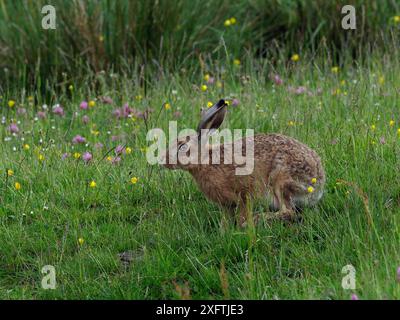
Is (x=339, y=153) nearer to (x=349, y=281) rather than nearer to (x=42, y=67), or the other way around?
(x=349, y=281)

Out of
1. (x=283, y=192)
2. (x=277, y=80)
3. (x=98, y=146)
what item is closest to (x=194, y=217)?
(x=283, y=192)

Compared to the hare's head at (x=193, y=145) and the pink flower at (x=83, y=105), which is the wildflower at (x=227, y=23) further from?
the hare's head at (x=193, y=145)

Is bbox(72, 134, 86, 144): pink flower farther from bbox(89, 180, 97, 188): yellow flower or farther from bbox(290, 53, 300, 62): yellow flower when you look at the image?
bbox(290, 53, 300, 62): yellow flower

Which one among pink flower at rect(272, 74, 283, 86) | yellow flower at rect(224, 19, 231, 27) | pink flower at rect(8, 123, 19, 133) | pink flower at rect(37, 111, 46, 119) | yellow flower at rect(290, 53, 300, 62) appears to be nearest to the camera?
pink flower at rect(8, 123, 19, 133)

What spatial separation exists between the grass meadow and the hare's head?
0.31m

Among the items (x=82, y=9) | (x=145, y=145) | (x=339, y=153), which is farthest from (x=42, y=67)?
(x=339, y=153)

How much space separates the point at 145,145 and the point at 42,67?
3.32 meters

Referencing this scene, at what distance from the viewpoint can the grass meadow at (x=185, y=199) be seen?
5.73 metres

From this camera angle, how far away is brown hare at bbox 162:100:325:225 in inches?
254

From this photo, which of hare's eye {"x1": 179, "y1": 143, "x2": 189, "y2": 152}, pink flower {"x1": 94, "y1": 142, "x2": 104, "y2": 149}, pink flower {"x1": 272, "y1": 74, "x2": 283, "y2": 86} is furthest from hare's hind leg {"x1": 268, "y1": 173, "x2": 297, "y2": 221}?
pink flower {"x1": 272, "y1": 74, "x2": 283, "y2": 86}

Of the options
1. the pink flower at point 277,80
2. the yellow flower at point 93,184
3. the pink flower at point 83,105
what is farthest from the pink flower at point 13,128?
the pink flower at point 277,80

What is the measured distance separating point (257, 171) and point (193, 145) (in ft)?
1.85

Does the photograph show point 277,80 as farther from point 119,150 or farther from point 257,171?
point 257,171

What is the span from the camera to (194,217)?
6.61 metres
